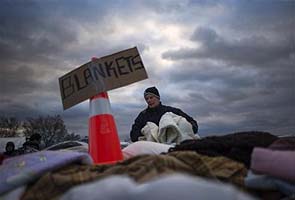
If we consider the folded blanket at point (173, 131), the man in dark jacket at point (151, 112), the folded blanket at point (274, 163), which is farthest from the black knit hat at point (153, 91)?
the folded blanket at point (274, 163)

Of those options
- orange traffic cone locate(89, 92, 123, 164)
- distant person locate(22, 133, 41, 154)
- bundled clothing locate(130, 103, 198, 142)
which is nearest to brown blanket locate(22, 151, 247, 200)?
orange traffic cone locate(89, 92, 123, 164)

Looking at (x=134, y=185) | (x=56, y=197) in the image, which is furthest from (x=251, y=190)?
(x=56, y=197)

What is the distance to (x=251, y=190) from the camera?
494 millimetres

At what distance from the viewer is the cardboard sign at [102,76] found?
743 millimetres

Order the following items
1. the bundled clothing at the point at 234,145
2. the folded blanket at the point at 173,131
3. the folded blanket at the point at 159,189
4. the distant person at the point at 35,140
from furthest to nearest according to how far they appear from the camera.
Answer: the distant person at the point at 35,140
the folded blanket at the point at 173,131
the bundled clothing at the point at 234,145
the folded blanket at the point at 159,189

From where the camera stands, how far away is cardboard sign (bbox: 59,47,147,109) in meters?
0.74

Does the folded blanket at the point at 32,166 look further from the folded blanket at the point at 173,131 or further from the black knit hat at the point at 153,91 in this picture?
the black knit hat at the point at 153,91

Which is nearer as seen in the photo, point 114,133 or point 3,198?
point 3,198

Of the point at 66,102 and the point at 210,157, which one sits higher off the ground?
the point at 66,102

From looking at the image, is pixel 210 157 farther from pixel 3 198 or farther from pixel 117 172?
pixel 3 198

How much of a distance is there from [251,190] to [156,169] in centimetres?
15

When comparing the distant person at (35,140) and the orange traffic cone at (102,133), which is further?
the distant person at (35,140)

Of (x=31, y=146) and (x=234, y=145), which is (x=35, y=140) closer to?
(x=31, y=146)

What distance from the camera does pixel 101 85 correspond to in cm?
75
